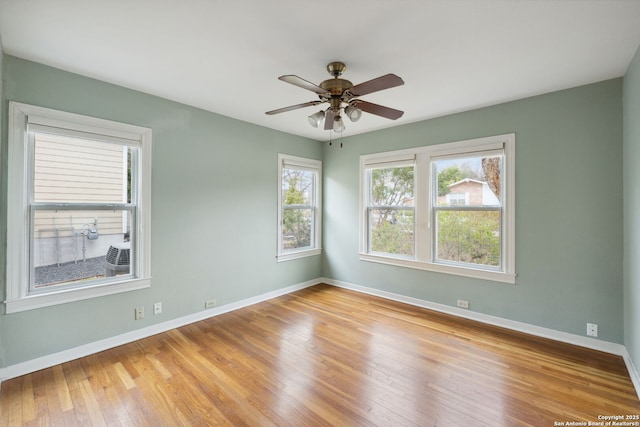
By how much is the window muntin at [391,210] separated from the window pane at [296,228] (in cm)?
112

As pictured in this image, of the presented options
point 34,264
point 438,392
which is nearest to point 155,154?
point 34,264

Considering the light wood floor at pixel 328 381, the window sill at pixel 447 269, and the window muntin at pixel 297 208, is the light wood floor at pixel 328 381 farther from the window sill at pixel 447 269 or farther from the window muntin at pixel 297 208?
the window muntin at pixel 297 208

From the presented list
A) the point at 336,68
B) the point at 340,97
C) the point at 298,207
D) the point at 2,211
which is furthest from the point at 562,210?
the point at 2,211

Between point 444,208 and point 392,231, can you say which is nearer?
point 444,208

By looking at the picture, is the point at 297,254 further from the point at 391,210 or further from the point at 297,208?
the point at 391,210

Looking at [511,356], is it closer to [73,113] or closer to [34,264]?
[34,264]

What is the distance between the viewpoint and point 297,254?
189 inches

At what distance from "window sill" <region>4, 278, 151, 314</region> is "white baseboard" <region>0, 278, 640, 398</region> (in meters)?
0.46

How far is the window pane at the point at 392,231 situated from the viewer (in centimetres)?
423

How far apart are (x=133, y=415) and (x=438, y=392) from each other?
2228mm

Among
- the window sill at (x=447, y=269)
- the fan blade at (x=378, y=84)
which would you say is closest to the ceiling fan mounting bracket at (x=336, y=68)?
the fan blade at (x=378, y=84)

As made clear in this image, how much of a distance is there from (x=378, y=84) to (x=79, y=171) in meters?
2.87

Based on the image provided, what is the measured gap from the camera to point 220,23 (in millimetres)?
1912

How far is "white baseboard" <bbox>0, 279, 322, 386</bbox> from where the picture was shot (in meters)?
2.35
